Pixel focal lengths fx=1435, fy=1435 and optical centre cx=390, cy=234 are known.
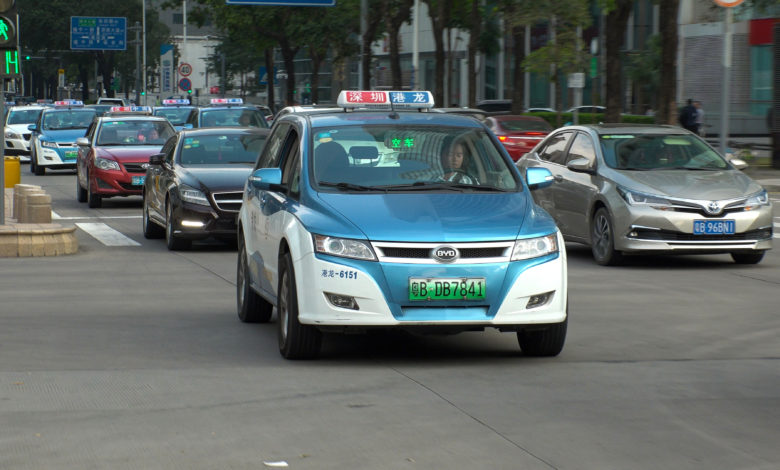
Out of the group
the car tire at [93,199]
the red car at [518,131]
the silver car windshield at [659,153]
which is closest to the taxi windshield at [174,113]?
the red car at [518,131]

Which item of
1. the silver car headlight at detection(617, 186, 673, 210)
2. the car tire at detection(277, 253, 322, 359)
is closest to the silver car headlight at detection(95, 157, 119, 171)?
the silver car headlight at detection(617, 186, 673, 210)

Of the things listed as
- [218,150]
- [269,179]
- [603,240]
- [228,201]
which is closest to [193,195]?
[228,201]

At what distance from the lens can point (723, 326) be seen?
1061cm

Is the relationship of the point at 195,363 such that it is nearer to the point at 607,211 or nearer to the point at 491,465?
the point at 491,465

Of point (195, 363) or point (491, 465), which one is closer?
point (491, 465)

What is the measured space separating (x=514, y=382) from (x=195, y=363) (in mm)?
2067

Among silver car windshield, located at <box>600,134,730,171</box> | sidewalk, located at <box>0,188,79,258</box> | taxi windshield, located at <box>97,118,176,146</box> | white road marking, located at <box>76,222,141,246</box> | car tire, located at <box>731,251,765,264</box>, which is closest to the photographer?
car tire, located at <box>731,251,765,264</box>

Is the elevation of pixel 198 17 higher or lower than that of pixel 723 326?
higher

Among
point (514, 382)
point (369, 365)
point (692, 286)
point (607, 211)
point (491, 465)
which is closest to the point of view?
point (491, 465)

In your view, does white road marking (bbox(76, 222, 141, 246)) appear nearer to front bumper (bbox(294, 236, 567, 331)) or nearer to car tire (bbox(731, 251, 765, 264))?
car tire (bbox(731, 251, 765, 264))

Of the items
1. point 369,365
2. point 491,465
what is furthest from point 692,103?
point 491,465

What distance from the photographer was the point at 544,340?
894 centimetres

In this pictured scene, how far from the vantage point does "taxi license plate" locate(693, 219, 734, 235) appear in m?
14.4

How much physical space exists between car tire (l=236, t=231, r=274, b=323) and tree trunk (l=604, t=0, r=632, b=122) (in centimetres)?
2138
